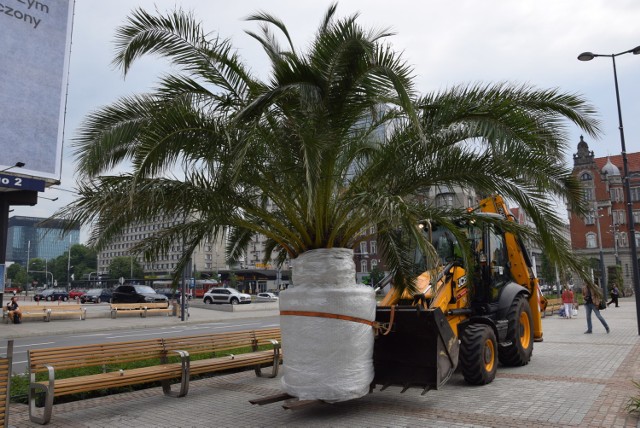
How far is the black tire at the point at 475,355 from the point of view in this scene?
28.0 feet

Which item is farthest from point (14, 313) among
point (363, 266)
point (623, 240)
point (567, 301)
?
point (623, 240)

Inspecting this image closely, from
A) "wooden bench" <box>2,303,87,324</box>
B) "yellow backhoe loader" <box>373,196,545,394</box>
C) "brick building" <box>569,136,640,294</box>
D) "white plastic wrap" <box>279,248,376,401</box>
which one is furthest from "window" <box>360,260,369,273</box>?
"white plastic wrap" <box>279,248,376,401</box>

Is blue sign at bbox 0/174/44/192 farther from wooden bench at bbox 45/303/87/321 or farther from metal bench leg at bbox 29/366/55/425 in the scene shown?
metal bench leg at bbox 29/366/55/425

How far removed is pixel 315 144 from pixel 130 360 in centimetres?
479

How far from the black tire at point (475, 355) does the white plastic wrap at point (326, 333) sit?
2.10m

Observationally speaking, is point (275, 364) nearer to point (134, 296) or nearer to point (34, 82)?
point (34, 82)

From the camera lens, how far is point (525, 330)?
1097 centimetres

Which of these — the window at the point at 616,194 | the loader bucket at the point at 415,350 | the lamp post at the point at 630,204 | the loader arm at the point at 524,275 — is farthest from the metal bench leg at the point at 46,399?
the window at the point at 616,194

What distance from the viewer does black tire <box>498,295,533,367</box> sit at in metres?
10.1

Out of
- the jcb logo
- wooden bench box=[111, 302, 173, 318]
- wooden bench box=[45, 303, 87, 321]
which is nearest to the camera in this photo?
the jcb logo

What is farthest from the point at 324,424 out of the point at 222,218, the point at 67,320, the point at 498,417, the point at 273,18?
the point at 67,320

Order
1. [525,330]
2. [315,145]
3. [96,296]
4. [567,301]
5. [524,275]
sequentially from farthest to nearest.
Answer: [96,296], [567,301], [524,275], [525,330], [315,145]

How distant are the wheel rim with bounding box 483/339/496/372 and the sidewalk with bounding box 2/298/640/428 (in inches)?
11.7

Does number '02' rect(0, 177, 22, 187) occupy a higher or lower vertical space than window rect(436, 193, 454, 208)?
higher
